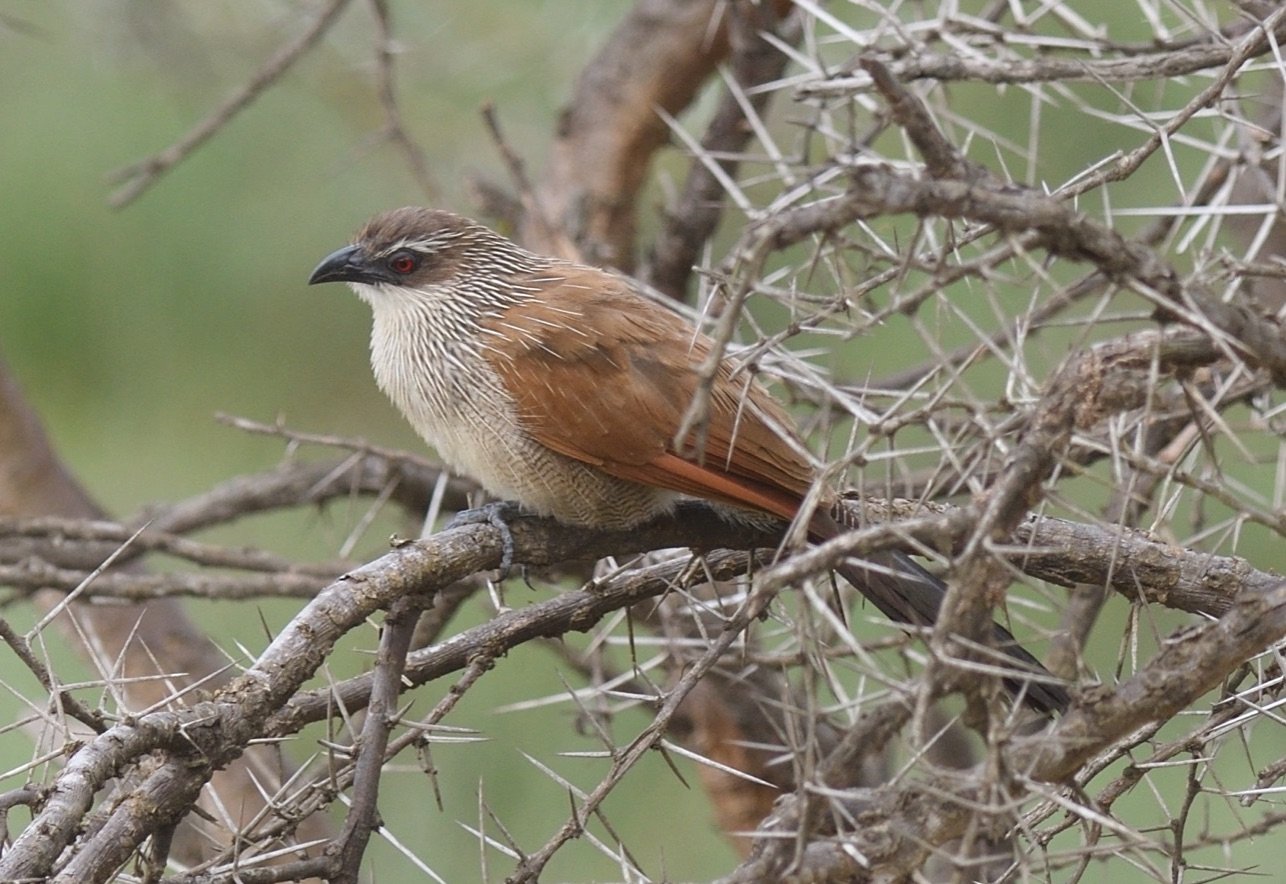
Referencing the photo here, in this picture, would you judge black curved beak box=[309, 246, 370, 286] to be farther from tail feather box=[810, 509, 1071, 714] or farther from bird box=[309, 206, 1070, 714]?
tail feather box=[810, 509, 1071, 714]

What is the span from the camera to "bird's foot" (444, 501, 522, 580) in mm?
2574

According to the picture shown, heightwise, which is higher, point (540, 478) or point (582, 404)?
point (582, 404)

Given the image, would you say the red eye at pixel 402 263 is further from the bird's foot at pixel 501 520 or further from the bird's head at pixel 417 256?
the bird's foot at pixel 501 520

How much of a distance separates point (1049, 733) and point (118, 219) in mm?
5793

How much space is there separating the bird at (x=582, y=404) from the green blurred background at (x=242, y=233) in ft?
7.92

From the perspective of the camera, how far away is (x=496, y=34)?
244 inches

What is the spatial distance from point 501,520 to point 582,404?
348 mm

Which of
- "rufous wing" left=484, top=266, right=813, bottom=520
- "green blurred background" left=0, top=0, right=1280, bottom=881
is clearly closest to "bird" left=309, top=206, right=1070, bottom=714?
"rufous wing" left=484, top=266, right=813, bottom=520

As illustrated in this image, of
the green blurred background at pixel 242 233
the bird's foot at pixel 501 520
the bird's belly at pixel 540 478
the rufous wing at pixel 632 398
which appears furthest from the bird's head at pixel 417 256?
the green blurred background at pixel 242 233

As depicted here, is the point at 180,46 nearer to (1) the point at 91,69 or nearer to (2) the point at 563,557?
(1) the point at 91,69

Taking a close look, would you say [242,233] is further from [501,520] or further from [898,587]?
[898,587]

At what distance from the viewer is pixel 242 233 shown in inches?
258

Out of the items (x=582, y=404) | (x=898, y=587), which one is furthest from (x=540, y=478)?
(x=898, y=587)

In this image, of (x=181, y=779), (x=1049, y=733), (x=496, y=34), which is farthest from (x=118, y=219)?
(x=1049, y=733)
